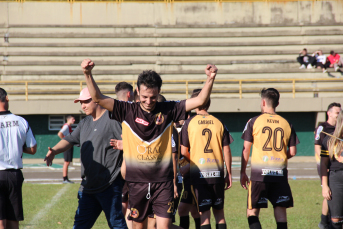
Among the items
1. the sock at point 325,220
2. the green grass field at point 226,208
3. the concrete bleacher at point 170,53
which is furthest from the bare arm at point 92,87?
the concrete bleacher at point 170,53

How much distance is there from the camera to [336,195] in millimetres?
5340

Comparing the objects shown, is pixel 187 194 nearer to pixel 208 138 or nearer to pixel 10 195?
pixel 208 138

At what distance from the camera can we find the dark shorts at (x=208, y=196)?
5.62 metres

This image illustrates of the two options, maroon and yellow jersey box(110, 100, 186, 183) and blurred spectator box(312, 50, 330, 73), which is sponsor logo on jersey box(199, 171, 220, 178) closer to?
maroon and yellow jersey box(110, 100, 186, 183)

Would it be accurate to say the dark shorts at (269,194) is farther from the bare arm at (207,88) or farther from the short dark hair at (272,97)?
the bare arm at (207,88)

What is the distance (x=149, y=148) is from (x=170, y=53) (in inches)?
807

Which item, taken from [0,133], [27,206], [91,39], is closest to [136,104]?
[0,133]

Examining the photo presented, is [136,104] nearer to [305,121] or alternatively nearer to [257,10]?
[305,121]

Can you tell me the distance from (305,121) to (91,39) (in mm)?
13632

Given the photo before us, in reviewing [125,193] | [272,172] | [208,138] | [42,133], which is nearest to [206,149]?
[208,138]

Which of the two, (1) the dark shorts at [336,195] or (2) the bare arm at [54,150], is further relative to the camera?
(1) the dark shorts at [336,195]

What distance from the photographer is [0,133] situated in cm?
520

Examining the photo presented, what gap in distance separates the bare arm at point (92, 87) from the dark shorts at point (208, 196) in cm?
204

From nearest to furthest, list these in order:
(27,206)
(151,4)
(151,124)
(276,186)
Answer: (151,124) < (276,186) < (27,206) < (151,4)
